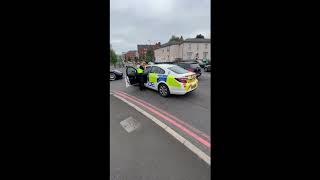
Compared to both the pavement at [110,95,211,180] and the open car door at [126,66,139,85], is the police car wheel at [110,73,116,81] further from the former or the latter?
the pavement at [110,95,211,180]

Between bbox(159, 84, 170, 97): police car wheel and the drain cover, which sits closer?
the drain cover

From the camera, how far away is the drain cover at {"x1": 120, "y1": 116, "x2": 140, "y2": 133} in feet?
12.0

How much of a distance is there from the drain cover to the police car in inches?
94.7

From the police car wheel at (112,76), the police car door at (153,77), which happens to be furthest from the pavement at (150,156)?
the police car wheel at (112,76)

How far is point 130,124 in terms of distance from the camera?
3.90 metres

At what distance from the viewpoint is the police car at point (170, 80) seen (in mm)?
5875

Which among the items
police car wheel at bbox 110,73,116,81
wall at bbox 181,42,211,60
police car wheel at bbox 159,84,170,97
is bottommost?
police car wheel at bbox 159,84,170,97

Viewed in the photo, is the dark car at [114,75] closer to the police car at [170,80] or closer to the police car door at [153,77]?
the police car at [170,80]

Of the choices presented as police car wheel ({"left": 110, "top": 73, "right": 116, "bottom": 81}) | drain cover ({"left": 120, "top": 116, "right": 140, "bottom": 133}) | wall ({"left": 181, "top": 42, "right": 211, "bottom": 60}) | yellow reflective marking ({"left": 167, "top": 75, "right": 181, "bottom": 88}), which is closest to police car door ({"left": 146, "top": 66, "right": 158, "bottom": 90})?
yellow reflective marking ({"left": 167, "top": 75, "right": 181, "bottom": 88})
